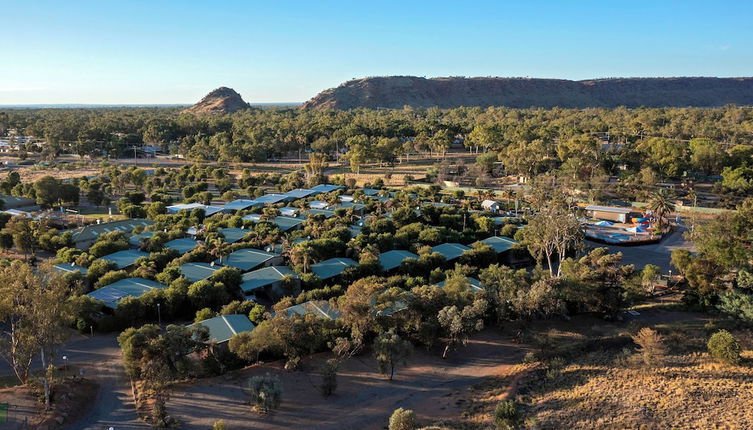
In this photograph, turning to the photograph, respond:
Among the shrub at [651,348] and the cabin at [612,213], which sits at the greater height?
the cabin at [612,213]

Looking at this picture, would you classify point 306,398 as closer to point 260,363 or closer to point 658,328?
point 260,363

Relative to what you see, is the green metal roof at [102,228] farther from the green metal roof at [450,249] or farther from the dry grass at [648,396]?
the dry grass at [648,396]

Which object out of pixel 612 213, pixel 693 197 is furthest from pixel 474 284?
pixel 693 197

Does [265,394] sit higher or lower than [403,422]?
higher

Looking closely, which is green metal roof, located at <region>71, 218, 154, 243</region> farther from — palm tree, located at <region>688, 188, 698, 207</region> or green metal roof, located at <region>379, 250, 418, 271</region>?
palm tree, located at <region>688, 188, 698, 207</region>

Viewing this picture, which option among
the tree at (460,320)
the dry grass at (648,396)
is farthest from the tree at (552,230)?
the tree at (460,320)

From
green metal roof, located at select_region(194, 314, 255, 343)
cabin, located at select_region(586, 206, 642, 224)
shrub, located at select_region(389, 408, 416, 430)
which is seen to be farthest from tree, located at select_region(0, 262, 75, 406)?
cabin, located at select_region(586, 206, 642, 224)

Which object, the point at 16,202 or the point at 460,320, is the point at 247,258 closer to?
the point at 460,320
